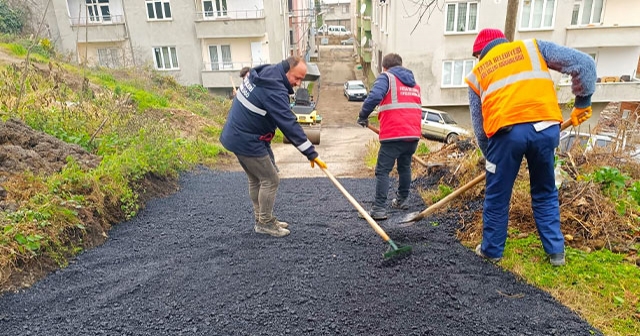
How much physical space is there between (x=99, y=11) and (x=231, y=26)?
7950mm

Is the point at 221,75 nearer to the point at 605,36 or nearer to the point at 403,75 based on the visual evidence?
the point at 403,75

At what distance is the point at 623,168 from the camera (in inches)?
165

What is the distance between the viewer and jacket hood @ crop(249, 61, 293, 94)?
3.16 meters

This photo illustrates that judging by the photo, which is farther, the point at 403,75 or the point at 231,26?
the point at 231,26

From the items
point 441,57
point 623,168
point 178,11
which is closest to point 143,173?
point 623,168

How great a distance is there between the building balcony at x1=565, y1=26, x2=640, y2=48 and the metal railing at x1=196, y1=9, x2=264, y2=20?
49.5 feet

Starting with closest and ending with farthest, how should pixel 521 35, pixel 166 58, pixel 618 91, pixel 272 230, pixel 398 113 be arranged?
pixel 272 230 < pixel 398 113 < pixel 618 91 < pixel 521 35 < pixel 166 58

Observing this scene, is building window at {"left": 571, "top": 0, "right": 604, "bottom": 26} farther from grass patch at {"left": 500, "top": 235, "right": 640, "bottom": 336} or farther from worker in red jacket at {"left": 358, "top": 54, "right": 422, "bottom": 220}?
grass patch at {"left": 500, "top": 235, "right": 640, "bottom": 336}

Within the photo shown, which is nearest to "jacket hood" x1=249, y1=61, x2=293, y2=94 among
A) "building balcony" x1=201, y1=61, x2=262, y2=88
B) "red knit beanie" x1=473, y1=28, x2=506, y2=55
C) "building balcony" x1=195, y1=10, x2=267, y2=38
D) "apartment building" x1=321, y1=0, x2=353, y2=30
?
"red knit beanie" x1=473, y1=28, x2=506, y2=55

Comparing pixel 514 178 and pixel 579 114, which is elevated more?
pixel 579 114

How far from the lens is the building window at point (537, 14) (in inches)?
656

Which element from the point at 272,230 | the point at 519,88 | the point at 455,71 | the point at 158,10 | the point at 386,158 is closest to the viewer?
the point at 519,88

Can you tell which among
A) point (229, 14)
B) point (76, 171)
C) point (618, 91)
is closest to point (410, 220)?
point (76, 171)

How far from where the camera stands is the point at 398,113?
3.80 m
